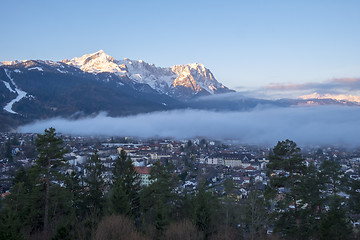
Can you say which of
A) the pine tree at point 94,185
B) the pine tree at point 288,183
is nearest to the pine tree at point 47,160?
the pine tree at point 94,185

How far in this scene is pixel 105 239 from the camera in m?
11.3

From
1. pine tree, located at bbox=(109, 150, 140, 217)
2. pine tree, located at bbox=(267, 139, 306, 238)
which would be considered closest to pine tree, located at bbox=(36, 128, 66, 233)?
pine tree, located at bbox=(109, 150, 140, 217)

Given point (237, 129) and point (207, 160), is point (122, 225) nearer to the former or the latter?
point (207, 160)

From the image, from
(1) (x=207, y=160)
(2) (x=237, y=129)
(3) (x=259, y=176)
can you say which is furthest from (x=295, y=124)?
(3) (x=259, y=176)

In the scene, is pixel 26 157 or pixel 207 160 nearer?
pixel 26 157

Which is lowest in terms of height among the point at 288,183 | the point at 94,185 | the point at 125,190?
the point at 125,190

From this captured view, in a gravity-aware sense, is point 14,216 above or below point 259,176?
above

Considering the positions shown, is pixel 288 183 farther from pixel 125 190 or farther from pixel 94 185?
pixel 94 185

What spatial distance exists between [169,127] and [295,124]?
262ft

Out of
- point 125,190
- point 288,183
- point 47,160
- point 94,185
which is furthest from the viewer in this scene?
point 94,185

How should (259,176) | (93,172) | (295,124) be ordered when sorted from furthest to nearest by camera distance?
(295,124) → (259,176) → (93,172)

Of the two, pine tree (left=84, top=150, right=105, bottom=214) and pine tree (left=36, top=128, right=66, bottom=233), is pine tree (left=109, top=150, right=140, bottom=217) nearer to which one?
pine tree (left=84, top=150, right=105, bottom=214)

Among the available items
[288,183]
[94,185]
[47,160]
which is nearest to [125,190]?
[94,185]

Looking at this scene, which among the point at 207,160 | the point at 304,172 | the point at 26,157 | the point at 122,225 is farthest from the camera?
the point at 207,160
